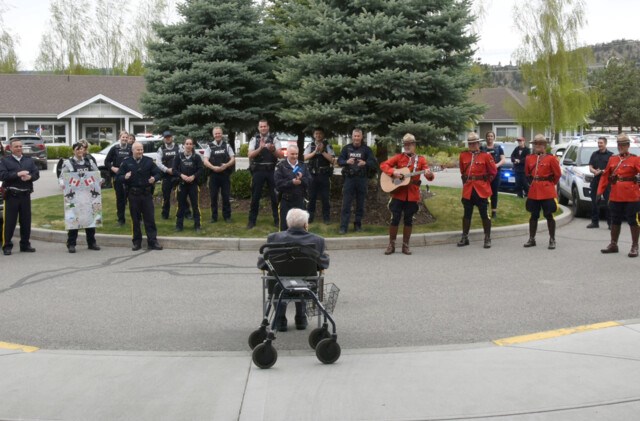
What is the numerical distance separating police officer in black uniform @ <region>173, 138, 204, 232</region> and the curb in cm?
90

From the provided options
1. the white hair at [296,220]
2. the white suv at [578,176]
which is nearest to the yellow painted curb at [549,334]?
the white hair at [296,220]

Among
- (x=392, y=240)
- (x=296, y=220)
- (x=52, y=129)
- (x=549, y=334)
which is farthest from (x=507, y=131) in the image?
(x=296, y=220)

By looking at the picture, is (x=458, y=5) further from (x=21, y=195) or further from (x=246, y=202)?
(x=21, y=195)

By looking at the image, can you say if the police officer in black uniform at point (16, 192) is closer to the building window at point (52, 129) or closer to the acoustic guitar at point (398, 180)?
the acoustic guitar at point (398, 180)

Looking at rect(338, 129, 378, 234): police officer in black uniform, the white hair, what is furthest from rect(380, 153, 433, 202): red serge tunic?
the white hair

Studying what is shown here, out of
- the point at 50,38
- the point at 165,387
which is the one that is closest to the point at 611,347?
the point at 165,387

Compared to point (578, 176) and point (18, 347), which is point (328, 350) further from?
point (578, 176)

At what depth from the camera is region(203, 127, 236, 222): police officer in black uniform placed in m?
15.2

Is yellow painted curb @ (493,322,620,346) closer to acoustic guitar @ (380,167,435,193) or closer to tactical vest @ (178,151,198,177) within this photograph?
acoustic guitar @ (380,167,435,193)

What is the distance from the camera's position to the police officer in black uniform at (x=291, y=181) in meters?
13.1

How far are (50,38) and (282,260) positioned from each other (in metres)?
82.4

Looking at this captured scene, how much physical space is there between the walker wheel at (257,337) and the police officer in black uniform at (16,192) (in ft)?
25.8

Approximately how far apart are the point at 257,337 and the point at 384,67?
9.05 m

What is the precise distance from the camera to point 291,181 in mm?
13055
